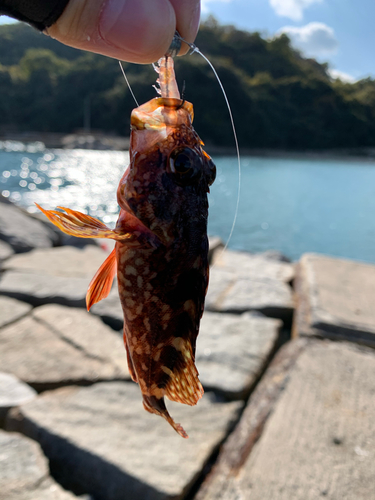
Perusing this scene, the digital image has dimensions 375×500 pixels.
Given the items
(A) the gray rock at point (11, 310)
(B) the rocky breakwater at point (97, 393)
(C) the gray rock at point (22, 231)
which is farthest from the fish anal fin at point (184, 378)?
(C) the gray rock at point (22, 231)

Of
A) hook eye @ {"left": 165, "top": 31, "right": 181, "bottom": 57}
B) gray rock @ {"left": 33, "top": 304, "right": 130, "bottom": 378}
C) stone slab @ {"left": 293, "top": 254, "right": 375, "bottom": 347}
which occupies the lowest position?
gray rock @ {"left": 33, "top": 304, "right": 130, "bottom": 378}

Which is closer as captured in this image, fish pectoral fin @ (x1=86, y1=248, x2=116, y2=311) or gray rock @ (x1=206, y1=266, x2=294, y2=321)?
fish pectoral fin @ (x1=86, y1=248, x2=116, y2=311)

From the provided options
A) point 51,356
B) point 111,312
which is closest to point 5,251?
point 111,312

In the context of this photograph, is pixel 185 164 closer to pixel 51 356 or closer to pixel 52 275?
pixel 51 356

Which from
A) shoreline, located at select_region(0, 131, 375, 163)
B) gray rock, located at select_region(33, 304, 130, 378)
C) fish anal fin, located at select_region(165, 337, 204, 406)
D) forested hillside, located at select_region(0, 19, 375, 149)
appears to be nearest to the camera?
fish anal fin, located at select_region(165, 337, 204, 406)

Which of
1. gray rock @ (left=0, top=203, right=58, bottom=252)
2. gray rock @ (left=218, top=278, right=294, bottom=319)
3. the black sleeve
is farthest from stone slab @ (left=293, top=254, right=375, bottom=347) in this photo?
gray rock @ (left=0, top=203, right=58, bottom=252)

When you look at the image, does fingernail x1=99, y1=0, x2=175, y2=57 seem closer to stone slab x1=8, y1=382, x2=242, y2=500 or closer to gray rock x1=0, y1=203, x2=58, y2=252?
stone slab x1=8, y1=382, x2=242, y2=500
